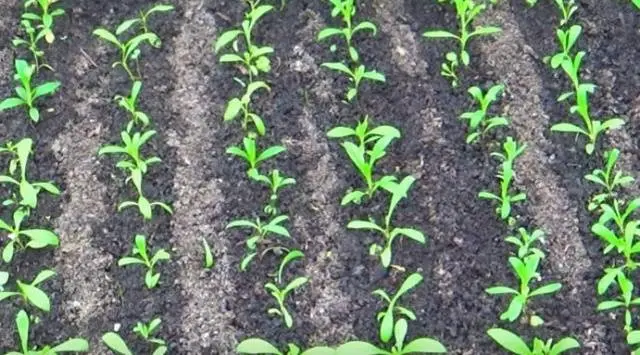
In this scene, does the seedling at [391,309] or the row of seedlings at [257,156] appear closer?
the seedling at [391,309]

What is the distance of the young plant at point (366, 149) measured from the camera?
296cm

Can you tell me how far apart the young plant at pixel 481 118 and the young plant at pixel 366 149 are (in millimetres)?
222

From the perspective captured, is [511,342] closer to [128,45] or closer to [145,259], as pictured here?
[145,259]

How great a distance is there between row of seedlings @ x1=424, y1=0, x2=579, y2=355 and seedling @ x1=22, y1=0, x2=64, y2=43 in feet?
3.92

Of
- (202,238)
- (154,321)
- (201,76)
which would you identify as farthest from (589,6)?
(154,321)

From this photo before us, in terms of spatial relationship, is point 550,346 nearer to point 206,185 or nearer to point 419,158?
point 419,158

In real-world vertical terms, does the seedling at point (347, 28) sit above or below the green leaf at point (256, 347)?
above

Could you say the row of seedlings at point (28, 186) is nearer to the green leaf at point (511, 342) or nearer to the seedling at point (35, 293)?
the seedling at point (35, 293)

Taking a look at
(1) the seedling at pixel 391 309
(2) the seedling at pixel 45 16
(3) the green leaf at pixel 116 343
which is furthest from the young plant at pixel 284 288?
(2) the seedling at pixel 45 16

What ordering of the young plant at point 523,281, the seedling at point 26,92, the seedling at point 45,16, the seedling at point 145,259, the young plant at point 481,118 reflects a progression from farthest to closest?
the seedling at point 45,16 < the seedling at point 26,92 < the young plant at point 481,118 < the seedling at point 145,259 < the young plant at point 523,281

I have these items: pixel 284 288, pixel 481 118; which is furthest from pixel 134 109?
pixel 481 118

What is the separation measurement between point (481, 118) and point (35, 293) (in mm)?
1321

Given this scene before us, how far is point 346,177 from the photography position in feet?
10.1

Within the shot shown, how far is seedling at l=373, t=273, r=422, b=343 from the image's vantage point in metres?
2.68
